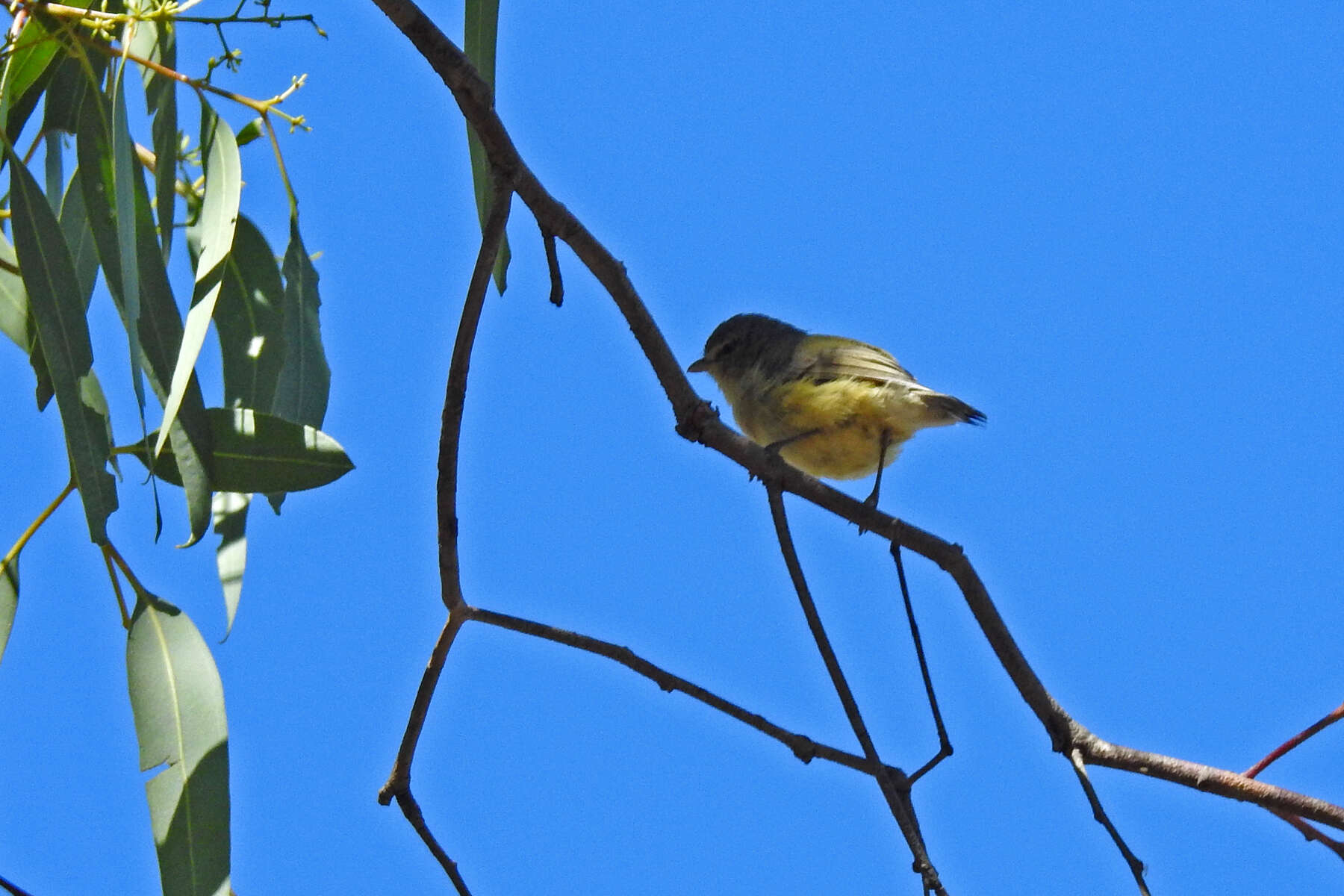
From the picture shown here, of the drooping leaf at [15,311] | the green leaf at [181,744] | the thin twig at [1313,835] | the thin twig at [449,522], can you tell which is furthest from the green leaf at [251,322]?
the thin twig at [1313,835]

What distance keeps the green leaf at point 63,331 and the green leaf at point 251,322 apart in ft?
1.50

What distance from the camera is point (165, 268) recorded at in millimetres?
2514

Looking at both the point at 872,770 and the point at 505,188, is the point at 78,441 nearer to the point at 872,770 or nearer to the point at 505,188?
the point at 505,188

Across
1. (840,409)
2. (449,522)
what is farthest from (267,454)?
A: (840,409)

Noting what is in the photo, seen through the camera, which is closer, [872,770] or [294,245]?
[872,770]

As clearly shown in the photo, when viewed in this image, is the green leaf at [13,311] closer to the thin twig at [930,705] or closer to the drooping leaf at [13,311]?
the drooping leaf at [13,311]

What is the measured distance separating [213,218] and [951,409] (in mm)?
1811

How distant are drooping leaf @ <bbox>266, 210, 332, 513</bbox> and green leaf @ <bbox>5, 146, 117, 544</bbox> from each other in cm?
45

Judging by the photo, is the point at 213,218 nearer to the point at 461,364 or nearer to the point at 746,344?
the point at 461,364

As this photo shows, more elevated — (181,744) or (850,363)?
(850,363)

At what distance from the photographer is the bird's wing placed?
3568 mm

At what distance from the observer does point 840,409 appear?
3521 mm

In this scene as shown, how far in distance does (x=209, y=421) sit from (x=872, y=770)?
130 cm

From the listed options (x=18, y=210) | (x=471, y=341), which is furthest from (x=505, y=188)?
(x=18, y=210)
